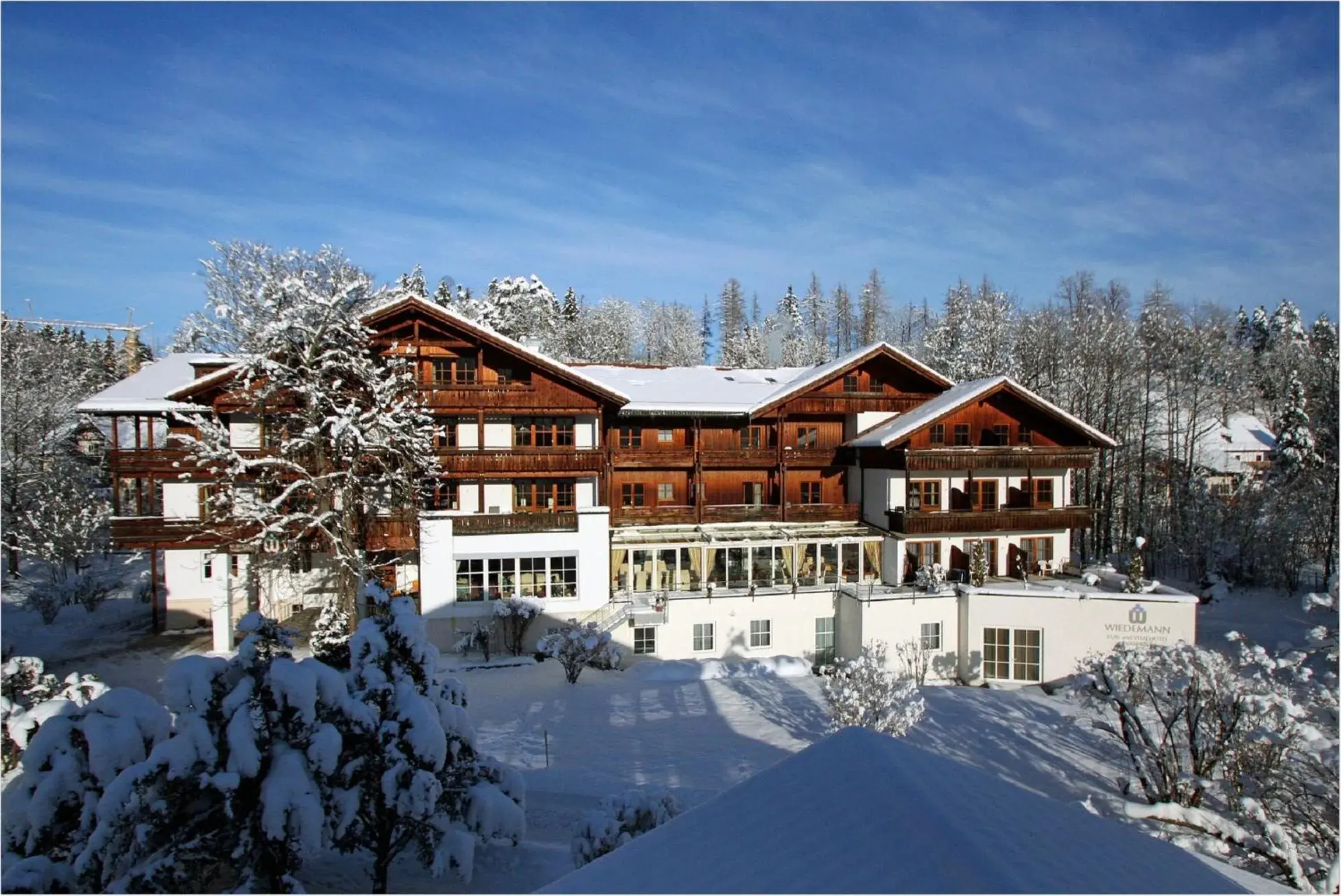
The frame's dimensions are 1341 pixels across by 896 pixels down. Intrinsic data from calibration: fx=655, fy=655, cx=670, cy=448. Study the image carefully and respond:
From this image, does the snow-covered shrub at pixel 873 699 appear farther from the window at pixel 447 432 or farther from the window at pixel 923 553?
the window at pixel 447 432

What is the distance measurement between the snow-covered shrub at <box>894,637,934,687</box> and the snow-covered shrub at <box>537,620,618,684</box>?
10056 mm

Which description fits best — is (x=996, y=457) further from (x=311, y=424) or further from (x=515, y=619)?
(x=311, y=424)

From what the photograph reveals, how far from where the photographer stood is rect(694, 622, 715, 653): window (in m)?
23.2

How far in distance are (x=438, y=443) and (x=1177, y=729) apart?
918 inches

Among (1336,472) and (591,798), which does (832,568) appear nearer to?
(591,798)

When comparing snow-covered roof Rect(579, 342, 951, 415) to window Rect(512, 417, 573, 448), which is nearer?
window Rect(512, 417, 573, 448)

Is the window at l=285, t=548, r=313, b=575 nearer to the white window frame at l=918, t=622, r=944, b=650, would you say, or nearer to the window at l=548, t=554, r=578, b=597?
the window at l=548, t=554, r=578, b=597

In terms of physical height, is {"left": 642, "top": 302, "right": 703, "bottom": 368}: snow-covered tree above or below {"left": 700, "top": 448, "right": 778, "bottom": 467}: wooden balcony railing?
Result: above

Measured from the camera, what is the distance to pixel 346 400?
21.1 metres

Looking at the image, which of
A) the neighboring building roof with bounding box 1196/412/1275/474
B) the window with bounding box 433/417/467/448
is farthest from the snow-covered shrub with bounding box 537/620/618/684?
→ the neighboring building roof with bounding box 1196/412/1275/474

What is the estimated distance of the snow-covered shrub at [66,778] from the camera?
7473 mm

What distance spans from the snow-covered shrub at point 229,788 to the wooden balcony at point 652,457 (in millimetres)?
17663

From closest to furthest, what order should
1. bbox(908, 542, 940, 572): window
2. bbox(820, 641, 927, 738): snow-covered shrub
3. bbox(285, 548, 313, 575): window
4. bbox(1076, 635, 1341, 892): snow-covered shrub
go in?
1. bbox(1076, 635, 1341, 892): snow-covered shrub
2. bbox(820, 641, 927, 738): snow-covered shrub
3. bbox(285, 548, 313, 575): window
4. bbox(908, 542, 940, 572): window

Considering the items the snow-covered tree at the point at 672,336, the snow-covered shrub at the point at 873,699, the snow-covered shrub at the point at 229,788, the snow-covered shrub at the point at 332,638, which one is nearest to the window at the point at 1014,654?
the snow-covered shrub at the point at 873,699
